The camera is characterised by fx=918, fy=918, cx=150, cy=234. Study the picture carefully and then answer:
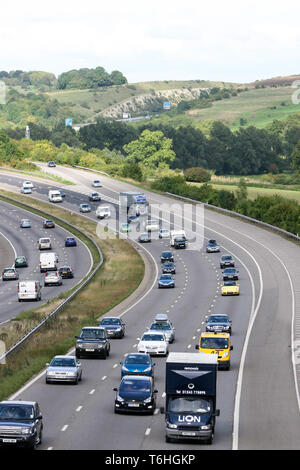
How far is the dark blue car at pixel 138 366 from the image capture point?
132 ft

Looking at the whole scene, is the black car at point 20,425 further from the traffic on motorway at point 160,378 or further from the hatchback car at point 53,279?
the hatchback car at point 53,279

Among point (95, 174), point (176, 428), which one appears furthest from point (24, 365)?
point (95, 174)

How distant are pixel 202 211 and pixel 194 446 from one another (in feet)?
367

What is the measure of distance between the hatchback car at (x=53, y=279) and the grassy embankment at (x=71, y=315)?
3.56 m

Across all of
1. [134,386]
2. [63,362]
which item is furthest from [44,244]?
[134,386]

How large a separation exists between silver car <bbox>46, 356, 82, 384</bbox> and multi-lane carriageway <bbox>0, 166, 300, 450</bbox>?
444 mm

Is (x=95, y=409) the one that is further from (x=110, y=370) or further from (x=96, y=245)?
(x=96, y=245)

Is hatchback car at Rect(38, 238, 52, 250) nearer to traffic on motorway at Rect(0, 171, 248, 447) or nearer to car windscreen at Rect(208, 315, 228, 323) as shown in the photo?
traffic on motorway at Rect(0, 171, 248, 447)

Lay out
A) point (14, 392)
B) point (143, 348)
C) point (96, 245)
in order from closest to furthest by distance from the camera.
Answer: point (14, 392)
point (143, 348)
point (96, 245)

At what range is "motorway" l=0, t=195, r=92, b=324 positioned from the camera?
79.4 meters

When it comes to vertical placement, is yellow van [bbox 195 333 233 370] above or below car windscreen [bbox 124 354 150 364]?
below

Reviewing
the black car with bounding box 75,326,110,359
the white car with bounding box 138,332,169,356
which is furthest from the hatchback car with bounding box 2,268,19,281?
the white car with bounding box 138,332,169,356

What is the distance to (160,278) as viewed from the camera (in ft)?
280

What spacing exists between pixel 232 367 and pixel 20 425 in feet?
69.1
